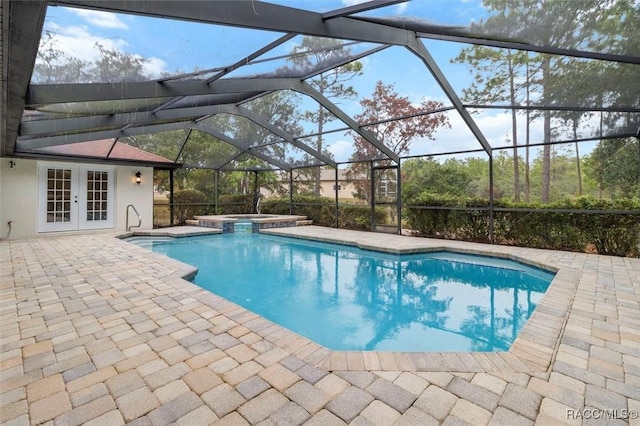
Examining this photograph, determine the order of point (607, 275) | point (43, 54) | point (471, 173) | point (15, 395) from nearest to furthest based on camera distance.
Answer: point (15, 395)
point (43, 54)
point (607, 275)
point (471, 173)

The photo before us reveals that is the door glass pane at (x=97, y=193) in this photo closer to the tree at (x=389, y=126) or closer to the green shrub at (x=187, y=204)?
the green shrub at (x=187, y=204)

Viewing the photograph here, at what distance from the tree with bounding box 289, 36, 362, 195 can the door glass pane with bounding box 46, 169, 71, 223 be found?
7.82 meters

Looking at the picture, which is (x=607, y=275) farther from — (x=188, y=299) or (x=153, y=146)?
(x=153, y=146)

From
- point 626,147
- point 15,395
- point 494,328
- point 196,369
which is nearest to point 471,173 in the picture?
point 626,147

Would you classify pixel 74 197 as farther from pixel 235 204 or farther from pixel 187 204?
pixel 235 204

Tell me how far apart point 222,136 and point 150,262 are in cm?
629

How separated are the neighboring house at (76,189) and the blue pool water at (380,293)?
329cm

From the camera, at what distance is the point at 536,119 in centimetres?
689

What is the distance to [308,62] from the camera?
18.6 feet

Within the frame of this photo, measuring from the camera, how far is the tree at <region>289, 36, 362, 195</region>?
191 inches

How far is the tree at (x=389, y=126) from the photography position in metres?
12.2

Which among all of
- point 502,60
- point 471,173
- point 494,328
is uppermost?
point 502,60

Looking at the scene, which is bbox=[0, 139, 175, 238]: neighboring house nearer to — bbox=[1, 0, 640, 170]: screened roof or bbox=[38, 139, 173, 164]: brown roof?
bbox=[38, 139, 173, 164]: brown roof

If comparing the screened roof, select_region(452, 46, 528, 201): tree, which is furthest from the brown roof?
select_region(452, 46, 528, 201): tree
